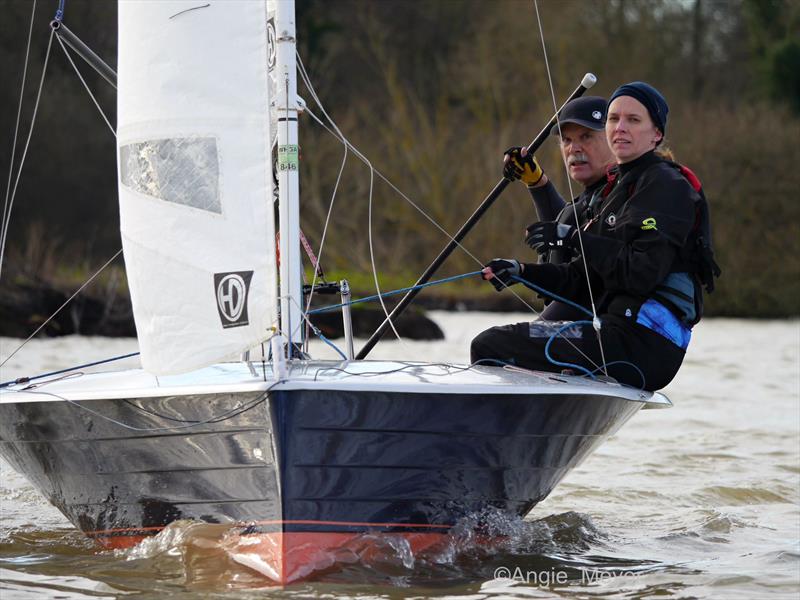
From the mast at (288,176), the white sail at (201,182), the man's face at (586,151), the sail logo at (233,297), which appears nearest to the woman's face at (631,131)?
the man's face at (586,151)

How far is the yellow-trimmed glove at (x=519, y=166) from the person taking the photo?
564 centimetres

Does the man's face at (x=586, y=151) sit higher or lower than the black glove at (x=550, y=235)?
higher

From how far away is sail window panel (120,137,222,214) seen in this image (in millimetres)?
4242

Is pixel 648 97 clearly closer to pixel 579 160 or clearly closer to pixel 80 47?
pixel 579 160

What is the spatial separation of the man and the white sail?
5.13 ft

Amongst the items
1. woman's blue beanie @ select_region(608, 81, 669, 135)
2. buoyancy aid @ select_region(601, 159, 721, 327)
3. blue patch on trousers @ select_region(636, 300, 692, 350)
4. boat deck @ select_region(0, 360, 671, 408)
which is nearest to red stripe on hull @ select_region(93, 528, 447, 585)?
boat deck @ select_region(0, 360, 671, 408)

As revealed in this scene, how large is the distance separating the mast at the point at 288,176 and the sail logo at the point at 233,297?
263 millimetres

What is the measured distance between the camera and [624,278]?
4.67 meters

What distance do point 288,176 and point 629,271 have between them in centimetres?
129

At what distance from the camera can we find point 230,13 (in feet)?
14.0

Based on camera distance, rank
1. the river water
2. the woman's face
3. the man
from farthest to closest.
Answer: the man, the woman's face, the river water

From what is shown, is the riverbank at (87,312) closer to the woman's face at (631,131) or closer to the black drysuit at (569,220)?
the black drysuit at (569,220)

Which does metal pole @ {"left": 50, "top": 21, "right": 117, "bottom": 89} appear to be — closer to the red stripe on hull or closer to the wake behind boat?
the wake behind boat

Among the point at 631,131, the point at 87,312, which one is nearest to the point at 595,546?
the point at 631,131
